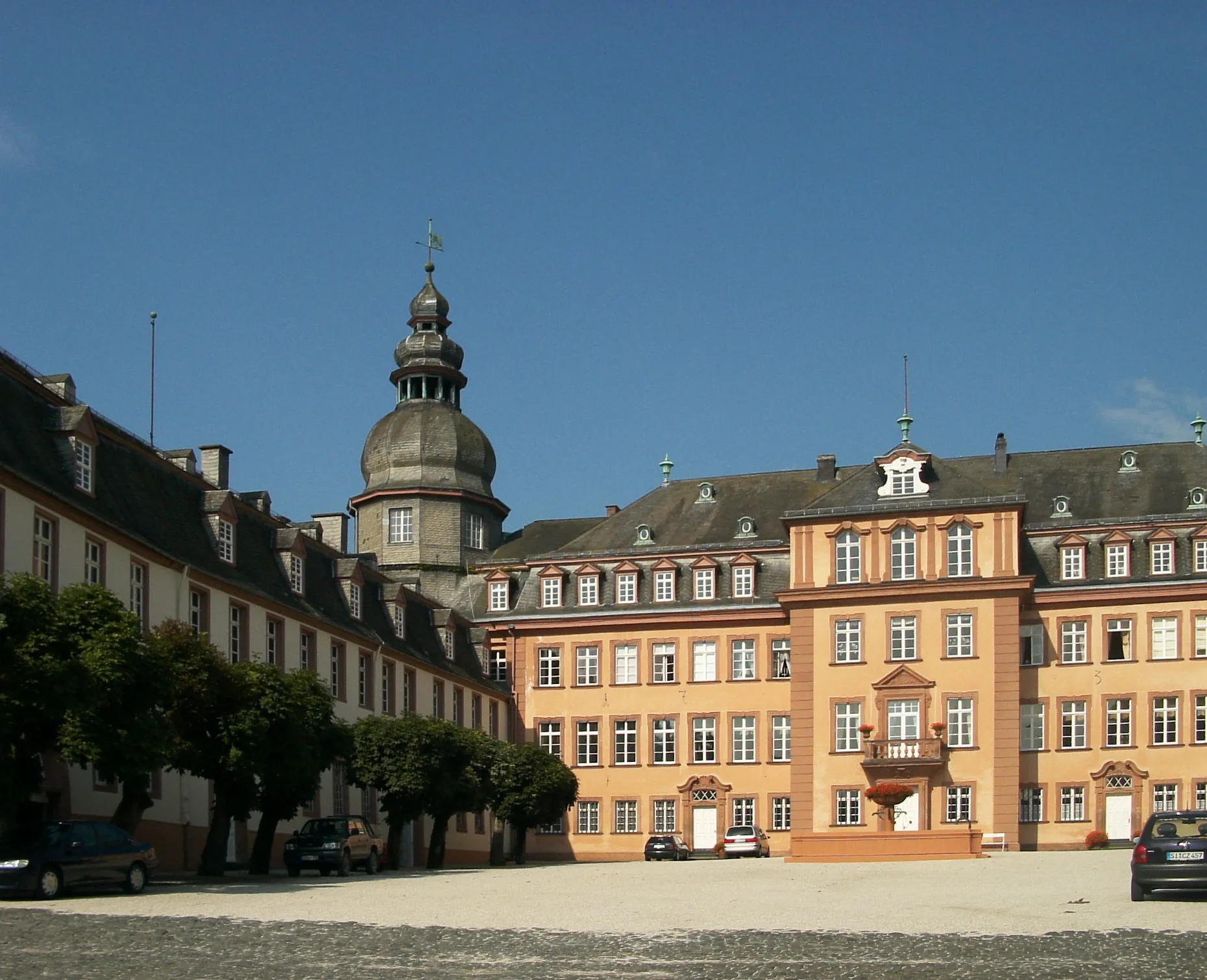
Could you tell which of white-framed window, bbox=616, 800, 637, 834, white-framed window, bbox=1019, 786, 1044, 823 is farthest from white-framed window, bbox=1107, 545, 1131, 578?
white-framed window, bbox=616, 800, 637, 834

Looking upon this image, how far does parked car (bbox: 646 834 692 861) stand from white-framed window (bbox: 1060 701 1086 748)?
50.3ft

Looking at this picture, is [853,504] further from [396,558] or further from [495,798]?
[396,558]

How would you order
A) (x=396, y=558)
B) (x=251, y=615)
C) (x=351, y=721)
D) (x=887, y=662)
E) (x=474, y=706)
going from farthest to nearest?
1. (x=396, y=558)
2. (x=474, y=706)
3. (x=887, y=662)
4. (x=351, y=721)
5. (x=251, y=615)

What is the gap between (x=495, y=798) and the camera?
2494 inches

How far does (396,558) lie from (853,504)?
2451 cm

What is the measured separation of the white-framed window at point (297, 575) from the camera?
58031 mm

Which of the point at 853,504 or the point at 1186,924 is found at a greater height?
the point at 853,504

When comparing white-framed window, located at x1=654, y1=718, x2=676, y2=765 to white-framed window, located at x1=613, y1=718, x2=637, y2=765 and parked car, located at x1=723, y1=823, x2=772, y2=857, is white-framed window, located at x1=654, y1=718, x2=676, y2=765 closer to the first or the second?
white-framed window, located at x1=613, y1=718, x2=637, y2=765

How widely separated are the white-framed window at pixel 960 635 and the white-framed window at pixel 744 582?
998 centimetres

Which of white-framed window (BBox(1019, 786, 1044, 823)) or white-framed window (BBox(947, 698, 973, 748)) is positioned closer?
white-framed window (BBox(947, 698, 973, 748))

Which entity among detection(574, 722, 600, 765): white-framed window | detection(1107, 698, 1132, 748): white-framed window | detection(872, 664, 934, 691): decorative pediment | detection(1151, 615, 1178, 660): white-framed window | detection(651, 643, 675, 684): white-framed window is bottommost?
detection(574, 722, 600, 765): white-framed window

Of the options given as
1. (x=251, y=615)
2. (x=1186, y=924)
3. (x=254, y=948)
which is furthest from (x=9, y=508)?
(x=1186, y=924)

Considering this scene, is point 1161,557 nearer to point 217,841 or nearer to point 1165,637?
point 1165,637

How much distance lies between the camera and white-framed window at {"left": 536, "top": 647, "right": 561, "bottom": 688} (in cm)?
7962
